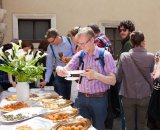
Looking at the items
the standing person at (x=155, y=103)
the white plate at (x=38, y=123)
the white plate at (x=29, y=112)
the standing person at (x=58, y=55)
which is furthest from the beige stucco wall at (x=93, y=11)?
the white plate at (x=38, y=123)

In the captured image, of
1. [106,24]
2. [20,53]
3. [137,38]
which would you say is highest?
[106,24]

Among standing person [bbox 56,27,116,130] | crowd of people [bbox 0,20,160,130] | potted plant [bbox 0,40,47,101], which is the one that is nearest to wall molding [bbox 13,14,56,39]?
crowd of people [bbox 0,20,160,130]

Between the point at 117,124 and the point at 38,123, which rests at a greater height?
the point at 38,123

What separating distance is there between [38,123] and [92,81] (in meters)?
0.85

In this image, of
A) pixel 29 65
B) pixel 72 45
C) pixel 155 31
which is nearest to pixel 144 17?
pixel 155 31

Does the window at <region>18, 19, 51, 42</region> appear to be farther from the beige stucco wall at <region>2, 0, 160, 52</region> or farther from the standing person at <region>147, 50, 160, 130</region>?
the standing person at <region>147, 50, 160, 130</region>

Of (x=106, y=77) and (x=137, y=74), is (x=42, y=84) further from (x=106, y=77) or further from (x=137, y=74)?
(x=106, y=77)

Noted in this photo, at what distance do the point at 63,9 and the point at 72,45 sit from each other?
128 inches

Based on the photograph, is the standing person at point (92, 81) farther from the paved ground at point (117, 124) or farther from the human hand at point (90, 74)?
the paved ground at point (117, 124)

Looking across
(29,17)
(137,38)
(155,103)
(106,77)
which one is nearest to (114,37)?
(29,17)

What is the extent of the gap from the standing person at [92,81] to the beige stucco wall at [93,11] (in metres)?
4.89

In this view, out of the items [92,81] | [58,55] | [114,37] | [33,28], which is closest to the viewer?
[92,81]

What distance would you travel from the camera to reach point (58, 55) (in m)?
5.62

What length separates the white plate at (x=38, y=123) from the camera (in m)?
3.02
